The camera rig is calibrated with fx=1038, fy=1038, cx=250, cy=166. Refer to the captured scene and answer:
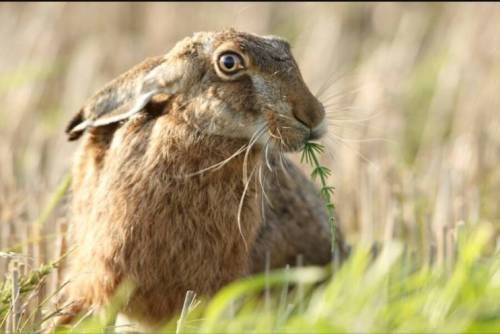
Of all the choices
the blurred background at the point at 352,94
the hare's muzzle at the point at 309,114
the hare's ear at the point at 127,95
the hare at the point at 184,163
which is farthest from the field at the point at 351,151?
the hare's ear at the point at 127,95

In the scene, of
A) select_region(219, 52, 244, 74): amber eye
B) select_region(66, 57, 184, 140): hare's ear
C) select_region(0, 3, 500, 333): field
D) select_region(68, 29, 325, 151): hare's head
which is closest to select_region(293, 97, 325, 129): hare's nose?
select_region(68, 29, 325, 151): hare's head

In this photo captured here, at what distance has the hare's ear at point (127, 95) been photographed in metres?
4.45

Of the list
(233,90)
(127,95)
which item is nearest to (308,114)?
(233,90)

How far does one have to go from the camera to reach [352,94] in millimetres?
8367

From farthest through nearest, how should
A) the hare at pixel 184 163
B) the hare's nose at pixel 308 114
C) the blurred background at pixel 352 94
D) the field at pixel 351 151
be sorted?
the blurred background at pixel 352 94 → the hare at pixel 184 163 → the hare's nose at pixel 308 114 → the field at pixel 351 151

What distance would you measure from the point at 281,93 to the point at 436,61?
17.8 feet

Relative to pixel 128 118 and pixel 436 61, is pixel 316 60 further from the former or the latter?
pixel 128 118

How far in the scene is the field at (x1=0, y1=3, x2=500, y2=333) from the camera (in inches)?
135

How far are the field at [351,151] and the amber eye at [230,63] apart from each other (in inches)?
23.2

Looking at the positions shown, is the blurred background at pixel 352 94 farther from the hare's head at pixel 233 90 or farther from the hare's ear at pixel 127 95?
the hare's ear at pixel 127 95

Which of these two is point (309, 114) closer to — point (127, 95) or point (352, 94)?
point (127, 95)

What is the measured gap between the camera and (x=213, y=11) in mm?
10516

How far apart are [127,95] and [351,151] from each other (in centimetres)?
264

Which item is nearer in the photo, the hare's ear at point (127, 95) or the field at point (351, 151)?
the field at point (351, 151)
